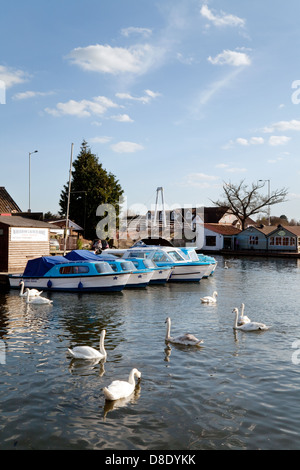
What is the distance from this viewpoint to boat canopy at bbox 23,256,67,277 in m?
28.8

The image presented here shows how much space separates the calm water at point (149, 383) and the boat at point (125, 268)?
7.84m

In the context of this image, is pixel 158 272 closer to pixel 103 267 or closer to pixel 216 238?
pixel 103 267

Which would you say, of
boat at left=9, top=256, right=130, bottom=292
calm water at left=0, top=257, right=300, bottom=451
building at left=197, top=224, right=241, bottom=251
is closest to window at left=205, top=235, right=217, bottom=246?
building at left=197, top=224, right=241, bottom=251

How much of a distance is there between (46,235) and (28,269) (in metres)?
7.55

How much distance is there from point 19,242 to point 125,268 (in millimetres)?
9550

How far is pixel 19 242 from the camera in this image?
110ft

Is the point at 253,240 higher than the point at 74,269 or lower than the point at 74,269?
higher

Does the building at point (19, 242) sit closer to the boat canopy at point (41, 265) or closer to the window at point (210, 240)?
the boat canopy at point (41, 265)

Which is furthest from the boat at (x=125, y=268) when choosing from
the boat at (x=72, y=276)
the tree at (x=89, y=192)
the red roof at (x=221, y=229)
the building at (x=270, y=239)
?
the red roof at (x=221, y=229)

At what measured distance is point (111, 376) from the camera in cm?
1233

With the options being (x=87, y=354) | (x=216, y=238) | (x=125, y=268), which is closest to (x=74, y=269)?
(x=125, y=268)

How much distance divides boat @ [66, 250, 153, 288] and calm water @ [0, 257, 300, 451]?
7844mm

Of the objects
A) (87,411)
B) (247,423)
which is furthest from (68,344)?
(247,423)
